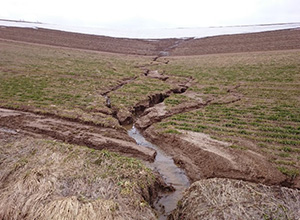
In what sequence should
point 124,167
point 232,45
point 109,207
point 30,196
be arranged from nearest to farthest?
1. point 109,207
2. point 30,196
3. point 124,167
4. point 232,45

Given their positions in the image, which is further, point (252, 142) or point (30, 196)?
point (252, 142)

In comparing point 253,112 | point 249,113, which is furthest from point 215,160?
point 253,112

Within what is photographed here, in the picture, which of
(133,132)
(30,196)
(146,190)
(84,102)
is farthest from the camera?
(84,102)

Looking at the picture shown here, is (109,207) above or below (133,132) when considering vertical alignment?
above

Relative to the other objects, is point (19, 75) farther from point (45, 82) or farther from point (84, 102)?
point (84, 102)

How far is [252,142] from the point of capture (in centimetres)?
915

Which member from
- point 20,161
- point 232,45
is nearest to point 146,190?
point 20,161

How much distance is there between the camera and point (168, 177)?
816cm

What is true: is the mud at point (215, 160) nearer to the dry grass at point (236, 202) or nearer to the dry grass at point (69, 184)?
the dry grass at point (236, 202)

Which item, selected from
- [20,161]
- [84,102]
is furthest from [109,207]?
[84,102]

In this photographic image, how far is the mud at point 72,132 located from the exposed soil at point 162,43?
2556cm

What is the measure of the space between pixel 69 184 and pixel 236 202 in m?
4.80

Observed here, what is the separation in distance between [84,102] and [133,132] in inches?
166

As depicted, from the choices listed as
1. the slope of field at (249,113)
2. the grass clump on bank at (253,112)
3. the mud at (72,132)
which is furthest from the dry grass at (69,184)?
the grass clump on bank at (253,112)
